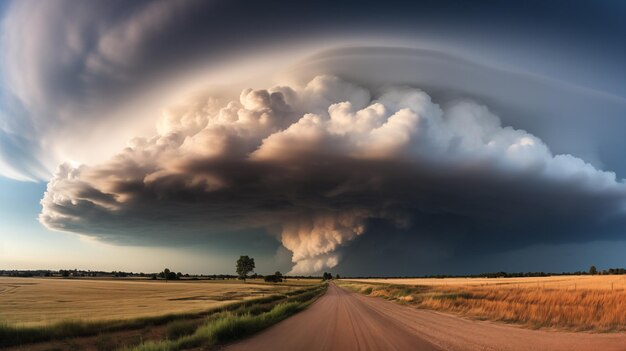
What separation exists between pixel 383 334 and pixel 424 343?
2553 mm

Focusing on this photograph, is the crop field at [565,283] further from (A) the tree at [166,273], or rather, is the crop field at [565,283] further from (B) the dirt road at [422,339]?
(A) the tree at [166,273]

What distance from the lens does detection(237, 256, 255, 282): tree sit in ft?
543

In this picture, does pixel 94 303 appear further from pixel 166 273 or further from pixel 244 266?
pixel 166 273

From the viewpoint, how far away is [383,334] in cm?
1552

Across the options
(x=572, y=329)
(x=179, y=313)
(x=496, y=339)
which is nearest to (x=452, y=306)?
(x=572, y=329)

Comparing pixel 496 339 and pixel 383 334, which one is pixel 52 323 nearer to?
pixel 383 334

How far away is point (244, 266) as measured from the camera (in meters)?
166

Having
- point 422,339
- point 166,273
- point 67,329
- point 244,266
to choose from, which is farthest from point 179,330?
point 166,273

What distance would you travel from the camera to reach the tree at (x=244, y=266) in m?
166

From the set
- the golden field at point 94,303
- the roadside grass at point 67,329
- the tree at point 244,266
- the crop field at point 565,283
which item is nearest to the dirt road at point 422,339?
the roadside grass at point 67,329

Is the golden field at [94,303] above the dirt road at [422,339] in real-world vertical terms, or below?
below

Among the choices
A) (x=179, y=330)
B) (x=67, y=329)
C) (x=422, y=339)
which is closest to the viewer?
(x=422, y=339)

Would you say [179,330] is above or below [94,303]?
above

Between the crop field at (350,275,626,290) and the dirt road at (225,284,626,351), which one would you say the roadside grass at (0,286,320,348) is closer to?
the dirt road at (225,284,626,351)
